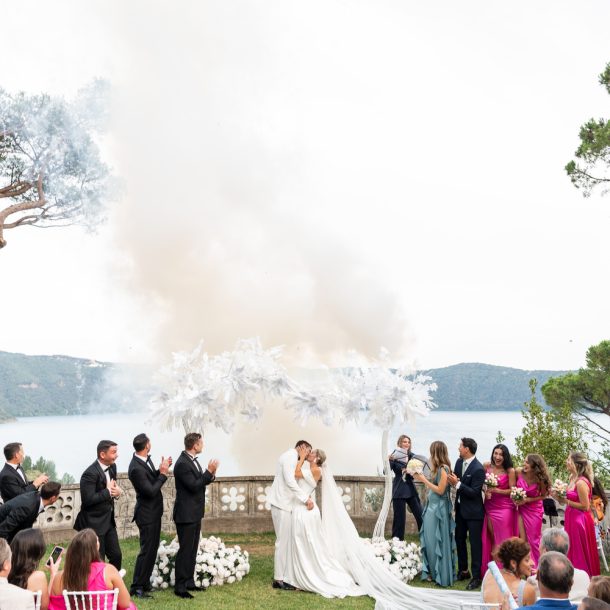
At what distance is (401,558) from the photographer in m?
9.52

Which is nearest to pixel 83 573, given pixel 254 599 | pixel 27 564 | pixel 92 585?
pixel 92 585

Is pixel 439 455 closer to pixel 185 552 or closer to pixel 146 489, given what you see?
pixel 185 552

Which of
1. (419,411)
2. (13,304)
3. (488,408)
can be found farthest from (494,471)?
(488,408)

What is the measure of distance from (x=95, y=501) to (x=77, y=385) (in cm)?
7978

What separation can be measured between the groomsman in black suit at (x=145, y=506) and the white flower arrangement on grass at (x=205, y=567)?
49 centimetres

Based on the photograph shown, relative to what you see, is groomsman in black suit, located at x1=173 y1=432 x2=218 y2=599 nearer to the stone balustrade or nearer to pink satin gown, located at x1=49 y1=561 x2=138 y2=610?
pink satin gown, located at x1=49 y1=561 x2=138 y2=610

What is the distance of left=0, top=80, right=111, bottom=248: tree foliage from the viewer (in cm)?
1942

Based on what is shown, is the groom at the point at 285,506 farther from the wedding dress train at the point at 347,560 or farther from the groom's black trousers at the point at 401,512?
the groom's black trousers at the point at 401,512

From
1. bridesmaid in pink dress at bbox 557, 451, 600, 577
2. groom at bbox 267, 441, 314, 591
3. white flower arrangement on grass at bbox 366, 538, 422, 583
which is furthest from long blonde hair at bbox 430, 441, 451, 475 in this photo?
groom at bbox 267, 441, 314, 591

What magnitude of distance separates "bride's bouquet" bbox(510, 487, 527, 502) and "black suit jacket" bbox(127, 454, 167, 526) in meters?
4.34

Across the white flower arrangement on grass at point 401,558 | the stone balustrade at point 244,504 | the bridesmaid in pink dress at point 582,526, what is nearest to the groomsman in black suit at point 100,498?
the white flower arrangement on grass at point 401,558

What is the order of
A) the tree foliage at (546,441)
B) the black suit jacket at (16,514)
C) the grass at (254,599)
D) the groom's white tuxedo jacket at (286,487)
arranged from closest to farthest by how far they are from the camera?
the black suit jacket at (16,514)
the grass at (254,599)
the groom's white tuxedo jacket at (286,487)
the tree foliage at (546,441)

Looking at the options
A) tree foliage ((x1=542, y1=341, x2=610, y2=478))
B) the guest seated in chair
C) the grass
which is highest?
tree foliage ((x1=542, y1=341, x2=610, y2=478))

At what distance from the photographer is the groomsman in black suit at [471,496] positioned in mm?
8938
